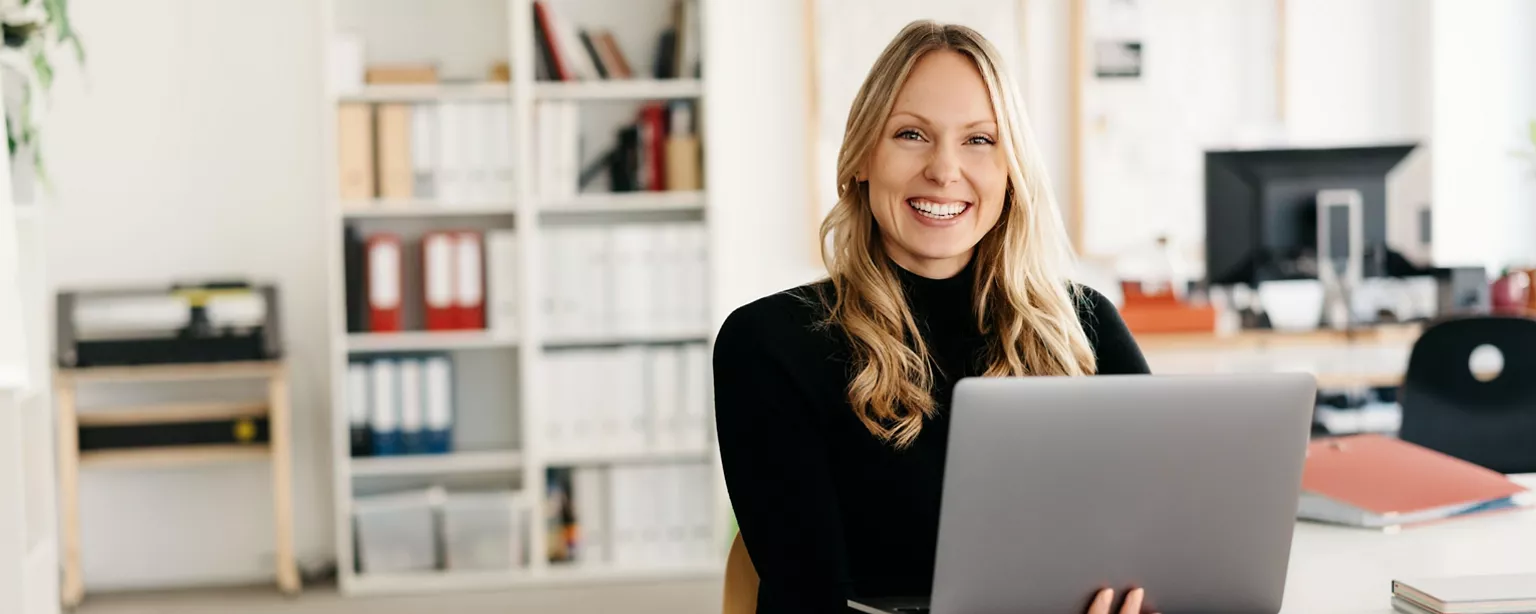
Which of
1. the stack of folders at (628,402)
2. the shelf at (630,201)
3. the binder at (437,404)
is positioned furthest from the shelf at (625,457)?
the shelf at (630,201)

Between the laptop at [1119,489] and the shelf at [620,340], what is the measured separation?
2.74m

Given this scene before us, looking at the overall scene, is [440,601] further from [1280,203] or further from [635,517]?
[1280,203]

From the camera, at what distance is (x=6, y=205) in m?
2.50

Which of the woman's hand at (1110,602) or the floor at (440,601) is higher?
the woman's hand at (1110,602)

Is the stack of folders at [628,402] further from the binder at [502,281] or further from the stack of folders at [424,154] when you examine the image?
the stack of folders at [424,154]

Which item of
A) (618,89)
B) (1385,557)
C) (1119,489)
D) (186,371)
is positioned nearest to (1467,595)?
(1385,557)

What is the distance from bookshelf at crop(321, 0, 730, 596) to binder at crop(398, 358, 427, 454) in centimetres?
5

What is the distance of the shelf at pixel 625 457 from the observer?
12.3 feet

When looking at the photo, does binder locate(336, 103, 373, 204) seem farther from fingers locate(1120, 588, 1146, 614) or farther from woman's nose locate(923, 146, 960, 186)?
fingers locate(1120, 588, 1146, 614)

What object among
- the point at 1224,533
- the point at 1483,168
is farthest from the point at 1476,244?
the point at 1224,533

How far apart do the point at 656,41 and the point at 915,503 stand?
8.96ft

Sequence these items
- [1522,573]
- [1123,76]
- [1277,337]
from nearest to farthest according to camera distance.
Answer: [1522,573] → [1277,337] → [1123,76]

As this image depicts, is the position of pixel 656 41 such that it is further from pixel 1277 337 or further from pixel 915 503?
pixel 915 503

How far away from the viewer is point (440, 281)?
12.1 feet
